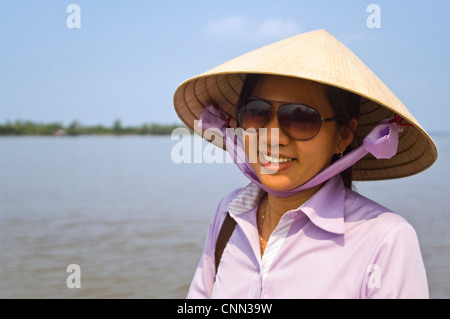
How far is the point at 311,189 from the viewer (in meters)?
1.54

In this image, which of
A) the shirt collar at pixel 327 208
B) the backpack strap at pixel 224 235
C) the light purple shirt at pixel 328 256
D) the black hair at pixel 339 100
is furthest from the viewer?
the backpack strap at pixel 224 235

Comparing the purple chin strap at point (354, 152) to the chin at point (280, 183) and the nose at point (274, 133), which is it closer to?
the chin at point (280, 183)

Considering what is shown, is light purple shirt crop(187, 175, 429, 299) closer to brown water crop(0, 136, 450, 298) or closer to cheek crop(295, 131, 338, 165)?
cheek crop(295, 131, 338, 165)

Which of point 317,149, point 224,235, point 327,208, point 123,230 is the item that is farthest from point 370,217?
point 123,230

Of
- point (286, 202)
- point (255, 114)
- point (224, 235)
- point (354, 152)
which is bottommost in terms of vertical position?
point (224, 235)

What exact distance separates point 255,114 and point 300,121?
5.6 inches

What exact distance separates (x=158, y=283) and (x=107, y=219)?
91.1 inches

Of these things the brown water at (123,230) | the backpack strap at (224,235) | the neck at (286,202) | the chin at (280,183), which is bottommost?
the brown water at (123,230)

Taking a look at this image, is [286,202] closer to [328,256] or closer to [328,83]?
[328,256]

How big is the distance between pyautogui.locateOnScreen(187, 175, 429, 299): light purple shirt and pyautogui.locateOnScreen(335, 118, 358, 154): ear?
0.09 m

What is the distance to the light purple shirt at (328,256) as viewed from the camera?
4.04ft

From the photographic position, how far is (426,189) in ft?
29.1

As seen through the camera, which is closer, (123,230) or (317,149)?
(317,149)

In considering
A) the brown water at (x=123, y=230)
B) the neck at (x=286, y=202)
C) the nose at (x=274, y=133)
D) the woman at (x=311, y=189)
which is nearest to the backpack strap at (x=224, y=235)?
the woman at (x=311, y=189)
